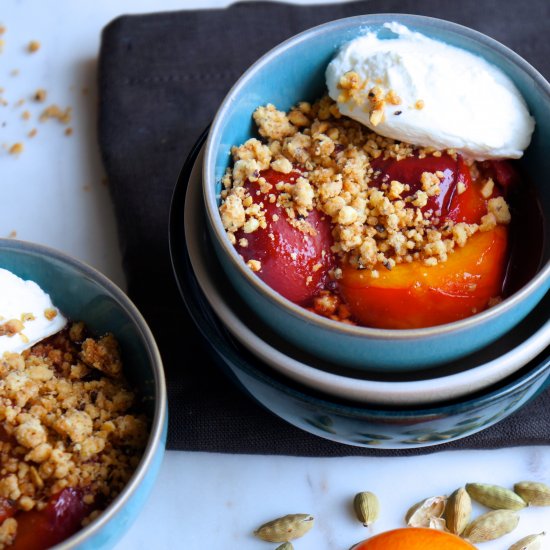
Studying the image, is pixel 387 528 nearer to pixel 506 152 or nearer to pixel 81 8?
pixel 506 152

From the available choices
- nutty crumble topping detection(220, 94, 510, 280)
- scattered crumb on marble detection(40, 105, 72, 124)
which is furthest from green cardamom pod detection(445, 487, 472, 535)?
scattered crumb on marble detection(40, 105, 72, 124)

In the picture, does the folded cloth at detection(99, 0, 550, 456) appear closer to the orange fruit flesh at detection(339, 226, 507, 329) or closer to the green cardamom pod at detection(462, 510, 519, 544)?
the green cardamom pod at detection(462, 510, 519, 544)

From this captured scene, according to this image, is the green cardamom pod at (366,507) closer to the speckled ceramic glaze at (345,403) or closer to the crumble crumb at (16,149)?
the speckled ceramic glaze at (345,403)

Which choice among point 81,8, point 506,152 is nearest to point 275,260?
point 506,152

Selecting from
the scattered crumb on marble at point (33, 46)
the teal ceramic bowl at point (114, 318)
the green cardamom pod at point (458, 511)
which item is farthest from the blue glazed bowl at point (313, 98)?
the scattered crumb on marble at point (33, 46)

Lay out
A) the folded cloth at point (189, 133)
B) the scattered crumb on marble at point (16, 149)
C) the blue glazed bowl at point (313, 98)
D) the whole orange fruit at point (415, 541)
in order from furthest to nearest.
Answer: the scattered crumb on marble at point (16, 149) < the folded cloth at point (189, 133) < the whole orange fruit at point (415, 541) < the blue glazed bowl at point (313, 98)

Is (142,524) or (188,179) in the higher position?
(188,179)
